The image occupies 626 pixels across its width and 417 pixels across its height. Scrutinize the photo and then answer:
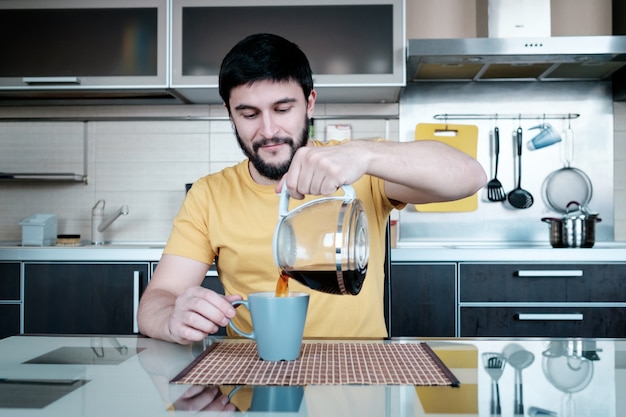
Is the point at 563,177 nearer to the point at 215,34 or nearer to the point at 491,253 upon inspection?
the point at 491,253

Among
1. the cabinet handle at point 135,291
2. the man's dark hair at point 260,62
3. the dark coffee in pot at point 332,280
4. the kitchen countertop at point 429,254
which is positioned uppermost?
the man's dark hair at point 260,62

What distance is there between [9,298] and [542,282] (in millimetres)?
2027

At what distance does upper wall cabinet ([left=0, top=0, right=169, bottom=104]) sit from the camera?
8.47 feet

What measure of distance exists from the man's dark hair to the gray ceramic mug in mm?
580

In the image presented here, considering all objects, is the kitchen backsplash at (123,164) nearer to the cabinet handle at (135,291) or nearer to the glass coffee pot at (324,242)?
the cabinet handle at (135,291)

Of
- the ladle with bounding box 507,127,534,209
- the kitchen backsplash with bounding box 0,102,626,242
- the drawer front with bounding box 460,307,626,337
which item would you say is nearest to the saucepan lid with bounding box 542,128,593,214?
the ladle with bounding box 507,127,534,209

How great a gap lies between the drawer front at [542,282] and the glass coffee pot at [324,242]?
5.42ft

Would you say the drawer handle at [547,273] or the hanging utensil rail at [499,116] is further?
the hanging utensil rail at [499,116]

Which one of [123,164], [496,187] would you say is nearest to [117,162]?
[123,164]

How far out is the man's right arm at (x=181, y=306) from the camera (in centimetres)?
87

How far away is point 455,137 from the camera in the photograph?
2.84 m

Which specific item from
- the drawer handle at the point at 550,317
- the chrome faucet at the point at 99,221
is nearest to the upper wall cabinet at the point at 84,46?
the chrome faucet at the point at 99,221

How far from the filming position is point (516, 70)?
8.85 ft

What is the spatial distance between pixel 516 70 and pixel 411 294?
1099 millimetres
